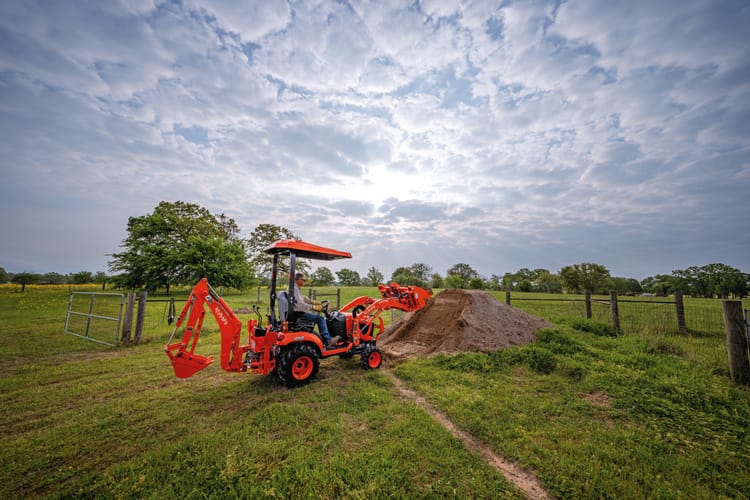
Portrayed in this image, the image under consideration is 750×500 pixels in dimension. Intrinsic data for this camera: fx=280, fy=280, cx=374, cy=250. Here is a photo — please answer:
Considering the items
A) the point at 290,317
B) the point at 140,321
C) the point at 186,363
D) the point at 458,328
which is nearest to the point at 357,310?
the point at 290,317

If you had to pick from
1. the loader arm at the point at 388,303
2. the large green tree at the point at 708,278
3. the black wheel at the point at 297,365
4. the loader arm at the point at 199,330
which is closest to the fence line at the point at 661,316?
the loader arm at the point at 388,303

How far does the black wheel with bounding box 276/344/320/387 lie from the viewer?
18.1ft

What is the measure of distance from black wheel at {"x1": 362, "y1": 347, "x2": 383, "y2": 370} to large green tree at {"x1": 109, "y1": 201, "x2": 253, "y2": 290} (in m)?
21.2

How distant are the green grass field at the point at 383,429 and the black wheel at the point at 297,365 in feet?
0.84

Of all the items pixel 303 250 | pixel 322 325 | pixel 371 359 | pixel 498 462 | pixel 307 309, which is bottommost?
pixel 498 462

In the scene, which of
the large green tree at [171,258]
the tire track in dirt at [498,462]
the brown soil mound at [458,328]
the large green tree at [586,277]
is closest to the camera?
the tire track in dirt at [498,462]

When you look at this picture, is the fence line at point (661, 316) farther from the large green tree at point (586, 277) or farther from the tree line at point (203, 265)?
the large green tree at point (586, 277)

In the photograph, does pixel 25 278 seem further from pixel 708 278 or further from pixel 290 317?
pixel 708 278

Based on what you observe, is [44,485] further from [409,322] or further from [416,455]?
[409,322]

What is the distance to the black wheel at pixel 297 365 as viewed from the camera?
217 inches

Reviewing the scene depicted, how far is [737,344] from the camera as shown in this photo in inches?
211

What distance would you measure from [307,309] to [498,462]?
4.22 meters

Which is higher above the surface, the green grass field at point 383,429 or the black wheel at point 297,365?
the black wheel at point 297,365

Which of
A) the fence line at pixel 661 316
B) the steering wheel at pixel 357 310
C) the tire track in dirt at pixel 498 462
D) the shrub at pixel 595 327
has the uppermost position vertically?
the steering wheel at pixel 357 310
